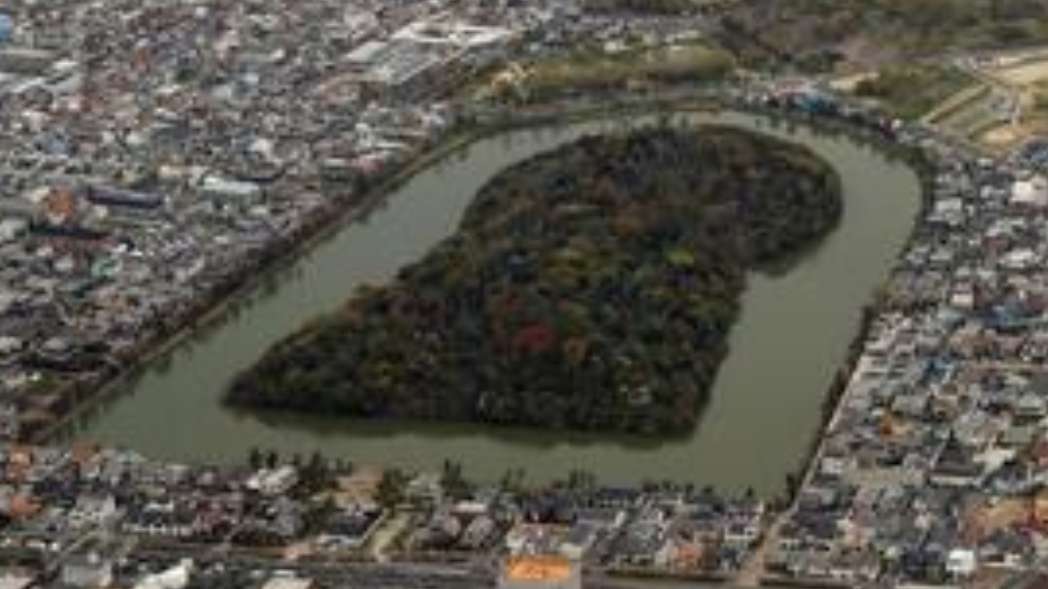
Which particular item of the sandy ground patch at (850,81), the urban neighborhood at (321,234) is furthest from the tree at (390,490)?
the sandy ground patch at (850,81)

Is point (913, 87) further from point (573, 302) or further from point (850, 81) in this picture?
point (573, 302)

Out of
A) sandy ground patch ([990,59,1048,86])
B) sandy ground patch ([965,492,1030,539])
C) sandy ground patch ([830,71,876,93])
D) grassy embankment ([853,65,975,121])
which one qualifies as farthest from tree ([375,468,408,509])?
sandy ground patch ([990,59,1048,86])

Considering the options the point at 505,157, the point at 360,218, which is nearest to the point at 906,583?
the point at 360,218

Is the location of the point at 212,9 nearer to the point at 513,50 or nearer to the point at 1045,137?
the point at 513,50

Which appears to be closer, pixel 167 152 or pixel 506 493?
pixel 506 493

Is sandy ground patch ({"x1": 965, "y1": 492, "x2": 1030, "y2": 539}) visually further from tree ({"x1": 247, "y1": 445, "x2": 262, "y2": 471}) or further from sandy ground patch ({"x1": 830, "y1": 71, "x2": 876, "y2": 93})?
sandy ground patch ({"x1": 830, "y1": 71, "x2": 876, "y2": 93})

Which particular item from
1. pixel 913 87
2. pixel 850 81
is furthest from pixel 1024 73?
pixel 850 81

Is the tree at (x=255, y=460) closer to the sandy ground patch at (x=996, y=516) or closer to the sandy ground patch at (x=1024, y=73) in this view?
the sandy ground patch at (x=996, y=516)
